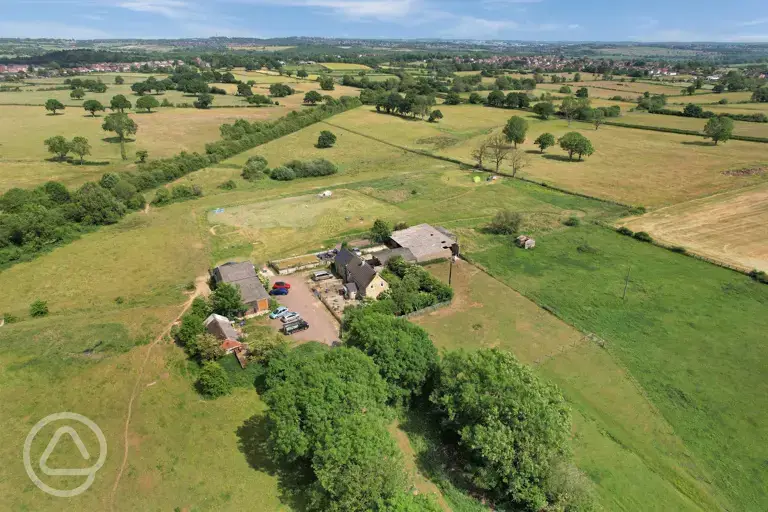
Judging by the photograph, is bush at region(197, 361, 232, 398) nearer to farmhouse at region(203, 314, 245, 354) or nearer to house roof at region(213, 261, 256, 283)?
farmhouse at region(203, 314, 245, 354)

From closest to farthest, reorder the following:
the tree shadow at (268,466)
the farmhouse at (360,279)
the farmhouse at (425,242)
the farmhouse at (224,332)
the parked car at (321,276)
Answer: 1. the tree shadow at (268,466)
2. the farmhouse at (224,332)
3. the farmhouse at (360,279)
4. the parked car at (321,276)
5. the farmhouse at (425,242)

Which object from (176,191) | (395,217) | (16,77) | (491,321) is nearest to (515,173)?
(395,217)

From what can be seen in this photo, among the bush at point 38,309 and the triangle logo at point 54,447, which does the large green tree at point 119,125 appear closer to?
the bush at point 38,309

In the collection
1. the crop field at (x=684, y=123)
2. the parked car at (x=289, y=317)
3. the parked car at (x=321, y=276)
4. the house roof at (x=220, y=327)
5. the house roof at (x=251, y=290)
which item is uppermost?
the crop field at (x=684, y=123)

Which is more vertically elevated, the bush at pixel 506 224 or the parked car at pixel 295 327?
the bush at pixel 506 224

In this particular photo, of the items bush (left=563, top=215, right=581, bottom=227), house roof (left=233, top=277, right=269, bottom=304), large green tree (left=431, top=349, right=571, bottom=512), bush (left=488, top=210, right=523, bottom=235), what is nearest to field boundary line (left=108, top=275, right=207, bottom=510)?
house roof (left=233, top=277, right=269, bottom=304)

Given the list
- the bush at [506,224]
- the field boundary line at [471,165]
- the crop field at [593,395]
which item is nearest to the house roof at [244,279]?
the crop field at [593,395]

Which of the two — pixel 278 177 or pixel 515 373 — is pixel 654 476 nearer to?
pixel 515 373
